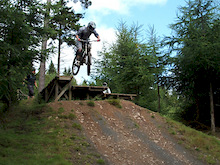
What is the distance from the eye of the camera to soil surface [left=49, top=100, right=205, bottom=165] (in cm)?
966

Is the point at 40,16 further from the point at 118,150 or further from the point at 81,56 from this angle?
the point at 118,150

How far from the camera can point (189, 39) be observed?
1564cm

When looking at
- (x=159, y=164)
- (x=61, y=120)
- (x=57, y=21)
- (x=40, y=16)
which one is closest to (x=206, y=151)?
(x=159, y=164)

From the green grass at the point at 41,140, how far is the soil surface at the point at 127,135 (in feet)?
1.87

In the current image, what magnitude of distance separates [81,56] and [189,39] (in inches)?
276

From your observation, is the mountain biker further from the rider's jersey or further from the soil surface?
the soil surface

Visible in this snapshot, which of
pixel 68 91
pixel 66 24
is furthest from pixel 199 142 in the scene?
pixel 66 24

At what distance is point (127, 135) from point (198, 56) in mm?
7095

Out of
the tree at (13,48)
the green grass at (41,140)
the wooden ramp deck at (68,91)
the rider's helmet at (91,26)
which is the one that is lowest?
→ the green grass at (41,140)

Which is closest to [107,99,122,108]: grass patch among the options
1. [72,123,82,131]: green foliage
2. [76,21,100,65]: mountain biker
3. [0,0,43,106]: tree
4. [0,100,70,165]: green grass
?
[76,21,100,65]: mountain biker

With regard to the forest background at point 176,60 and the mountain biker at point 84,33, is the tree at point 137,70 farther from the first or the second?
the mountain biker at point 84,33

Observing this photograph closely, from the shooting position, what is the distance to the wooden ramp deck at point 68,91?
12328mm

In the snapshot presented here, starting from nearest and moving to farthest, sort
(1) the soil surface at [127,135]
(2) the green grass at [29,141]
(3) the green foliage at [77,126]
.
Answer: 1. (2) the green grass at [29,141]
2. (1) the soil surface at [127,135]
3. (3) the green foliage at [77,126]

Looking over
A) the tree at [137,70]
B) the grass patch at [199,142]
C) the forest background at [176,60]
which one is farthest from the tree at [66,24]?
the grass patch at [199,142]
